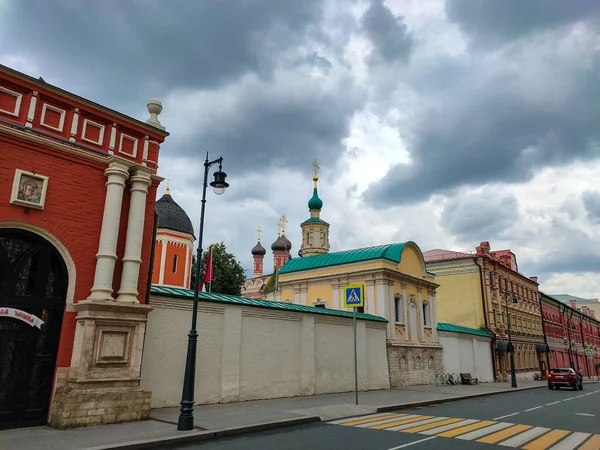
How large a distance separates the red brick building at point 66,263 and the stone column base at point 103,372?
0.9 inches

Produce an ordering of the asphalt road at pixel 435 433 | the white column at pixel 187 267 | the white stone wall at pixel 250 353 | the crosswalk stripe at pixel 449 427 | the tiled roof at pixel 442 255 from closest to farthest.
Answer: the asphalt road at pixel 435 433
the crosswalk stripe at pixel 449 427
the white stone wall at pixel 250 353
the white column at pixel 187 267
the tiled roof at pixel 442 255

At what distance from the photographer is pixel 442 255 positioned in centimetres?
4341

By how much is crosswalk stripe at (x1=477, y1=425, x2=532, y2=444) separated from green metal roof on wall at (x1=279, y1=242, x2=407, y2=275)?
15604 millimetres

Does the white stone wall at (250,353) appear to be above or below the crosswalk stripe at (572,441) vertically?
above

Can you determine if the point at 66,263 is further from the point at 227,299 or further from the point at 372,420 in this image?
the point at 372,420

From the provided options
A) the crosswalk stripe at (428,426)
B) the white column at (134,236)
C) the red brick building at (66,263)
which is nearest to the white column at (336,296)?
the crosswalk stripe at (428,426)

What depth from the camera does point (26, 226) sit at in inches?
397

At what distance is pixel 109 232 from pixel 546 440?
37.0 feet

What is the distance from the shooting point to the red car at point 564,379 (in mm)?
28797

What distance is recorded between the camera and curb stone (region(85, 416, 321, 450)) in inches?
311

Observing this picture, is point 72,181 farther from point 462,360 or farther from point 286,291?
point 462,360

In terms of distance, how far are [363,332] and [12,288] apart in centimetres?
1610

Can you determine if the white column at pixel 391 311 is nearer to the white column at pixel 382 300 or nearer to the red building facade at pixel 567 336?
the white column at pixel 382 300

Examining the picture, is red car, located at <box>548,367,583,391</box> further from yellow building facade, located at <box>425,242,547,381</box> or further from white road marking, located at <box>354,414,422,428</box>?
white road marking, located at <box>354,414,422,428</box>
